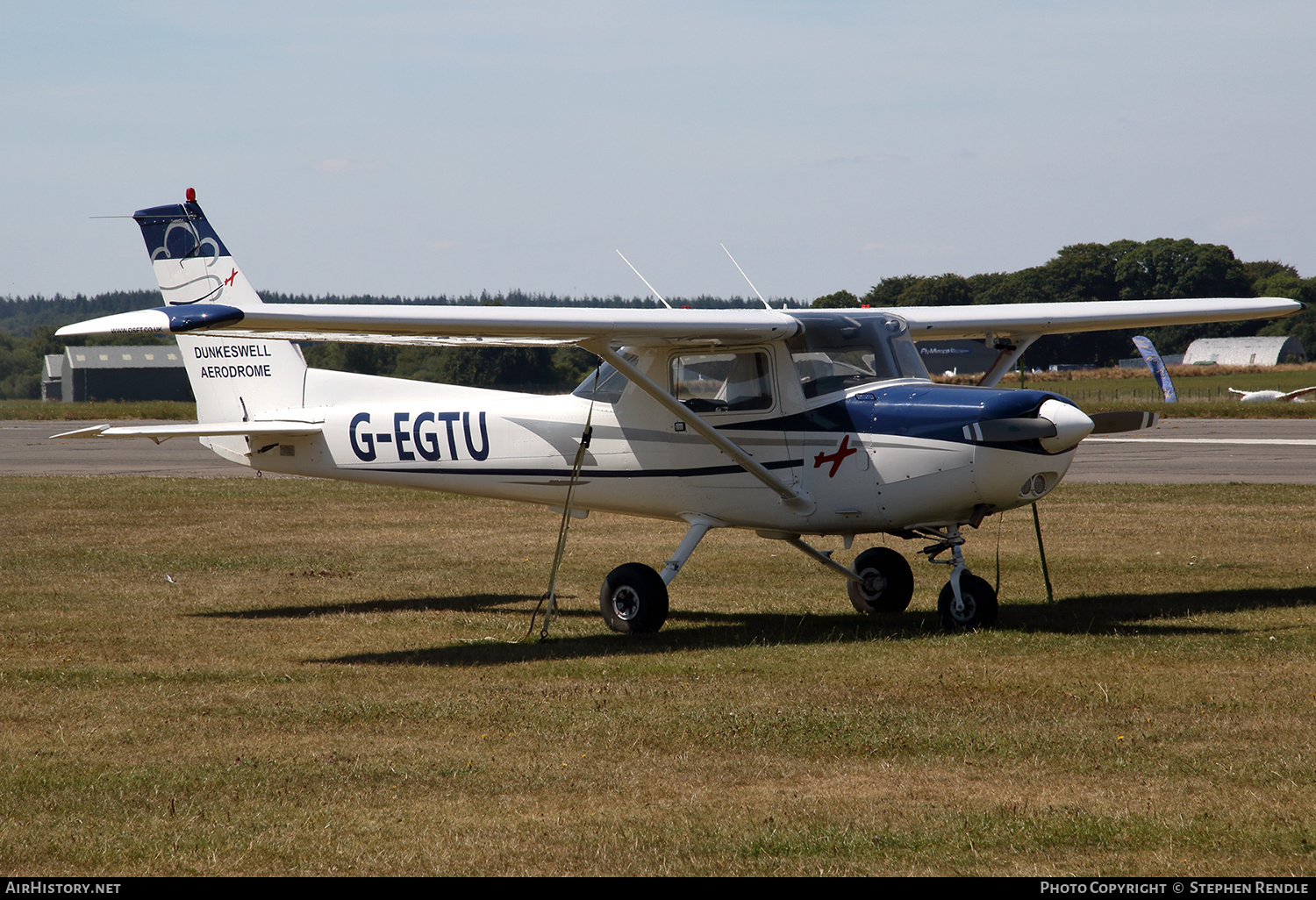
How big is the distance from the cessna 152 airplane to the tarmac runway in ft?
37.6

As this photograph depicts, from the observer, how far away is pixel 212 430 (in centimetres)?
1211

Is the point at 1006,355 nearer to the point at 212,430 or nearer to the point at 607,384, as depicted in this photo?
the point at 607,384

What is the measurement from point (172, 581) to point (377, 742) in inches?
301

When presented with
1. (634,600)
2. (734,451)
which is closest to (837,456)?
(734,451)

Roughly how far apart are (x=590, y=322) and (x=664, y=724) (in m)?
3.43

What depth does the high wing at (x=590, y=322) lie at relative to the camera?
8242 millimetres

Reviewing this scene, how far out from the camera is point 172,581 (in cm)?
1367

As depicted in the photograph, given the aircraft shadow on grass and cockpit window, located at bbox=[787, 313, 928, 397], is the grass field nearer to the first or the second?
the aircraft shadow on grass

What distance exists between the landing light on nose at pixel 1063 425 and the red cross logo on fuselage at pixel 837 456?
145 cm

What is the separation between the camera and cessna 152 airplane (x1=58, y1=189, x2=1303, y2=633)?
9453 millimetres
